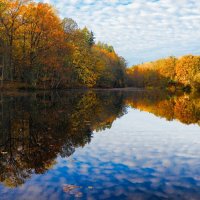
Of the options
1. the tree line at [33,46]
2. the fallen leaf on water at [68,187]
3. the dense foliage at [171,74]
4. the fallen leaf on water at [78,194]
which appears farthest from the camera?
the dense foliage at [171,74]

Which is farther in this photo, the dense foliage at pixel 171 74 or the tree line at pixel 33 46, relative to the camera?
the dense foliage at pixel 171 74

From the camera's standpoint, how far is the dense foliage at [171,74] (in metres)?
132

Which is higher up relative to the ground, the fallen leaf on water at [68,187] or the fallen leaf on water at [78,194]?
the fallen leaf on water at [68,187]

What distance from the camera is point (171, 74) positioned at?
14888 cm

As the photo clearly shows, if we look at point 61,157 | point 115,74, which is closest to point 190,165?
point 61,157

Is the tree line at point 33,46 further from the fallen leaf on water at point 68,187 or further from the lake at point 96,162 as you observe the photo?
the fallen leaf on water at point 68,187

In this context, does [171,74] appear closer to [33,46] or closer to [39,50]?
[39,50]

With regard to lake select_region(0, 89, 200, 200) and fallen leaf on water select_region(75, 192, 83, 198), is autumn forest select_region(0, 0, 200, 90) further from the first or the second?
fallen leaf on water select_region(75, 192, 83, 198)

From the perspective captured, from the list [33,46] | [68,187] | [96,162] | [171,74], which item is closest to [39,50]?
[33,46]

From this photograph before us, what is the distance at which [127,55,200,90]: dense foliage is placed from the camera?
433ft

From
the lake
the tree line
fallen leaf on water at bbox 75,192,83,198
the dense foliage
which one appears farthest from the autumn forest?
the dense foliage

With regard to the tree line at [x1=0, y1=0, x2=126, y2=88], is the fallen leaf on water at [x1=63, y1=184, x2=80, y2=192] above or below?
below

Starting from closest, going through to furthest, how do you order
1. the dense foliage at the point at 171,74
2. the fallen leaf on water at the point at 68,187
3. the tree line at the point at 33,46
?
the fallen leaf on water at the point at 68,187 → the tree line at the point at 33,46 → the dense foliage at the point at 171,74

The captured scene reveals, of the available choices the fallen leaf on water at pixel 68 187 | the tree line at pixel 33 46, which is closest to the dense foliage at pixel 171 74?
the tree line at pixel 33 46
